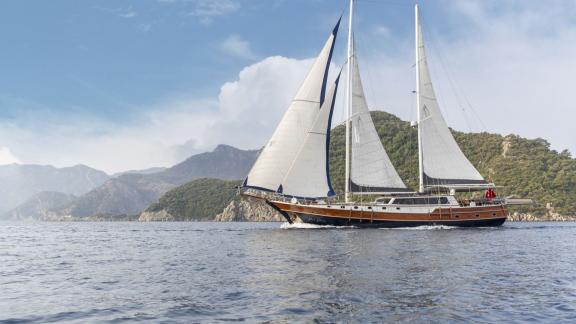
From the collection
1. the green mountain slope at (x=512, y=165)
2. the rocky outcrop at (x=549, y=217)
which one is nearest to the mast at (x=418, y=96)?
the green mountain slope at (x=512, y=165)

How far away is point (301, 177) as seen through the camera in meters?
48.2

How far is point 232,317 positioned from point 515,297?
929 cm

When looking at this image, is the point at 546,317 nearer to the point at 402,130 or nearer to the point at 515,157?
the point at 515,157

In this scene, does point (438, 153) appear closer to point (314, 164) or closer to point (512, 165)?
point (314, 164)

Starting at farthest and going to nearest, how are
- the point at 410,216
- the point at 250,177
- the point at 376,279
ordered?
the point at 410,216
the point at 250,177
the point at 376,279

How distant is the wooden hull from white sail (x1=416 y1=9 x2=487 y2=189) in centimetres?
344

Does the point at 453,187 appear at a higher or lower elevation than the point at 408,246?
higher

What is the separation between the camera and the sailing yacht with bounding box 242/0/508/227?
4784cm

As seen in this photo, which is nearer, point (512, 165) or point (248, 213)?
point (512, 165)

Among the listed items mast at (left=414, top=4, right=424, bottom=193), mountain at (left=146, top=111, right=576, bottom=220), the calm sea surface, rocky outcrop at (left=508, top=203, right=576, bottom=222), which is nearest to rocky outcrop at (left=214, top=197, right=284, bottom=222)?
mountain at (left=146, top=111, right=576, bottom=220)

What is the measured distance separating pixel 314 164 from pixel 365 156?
243 inches

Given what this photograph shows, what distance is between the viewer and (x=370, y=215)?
51.3m

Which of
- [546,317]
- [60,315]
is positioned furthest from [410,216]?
[60,315]

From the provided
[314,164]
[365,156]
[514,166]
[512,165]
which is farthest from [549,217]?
[314,164]
